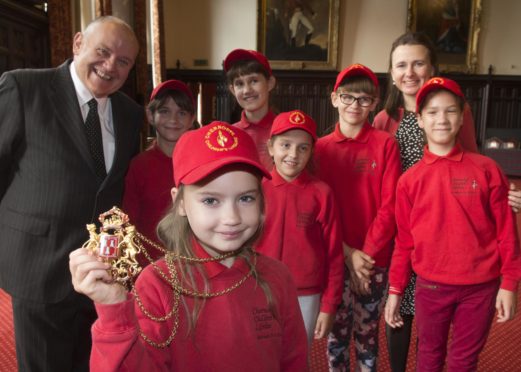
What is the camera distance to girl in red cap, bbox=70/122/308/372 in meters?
1.14

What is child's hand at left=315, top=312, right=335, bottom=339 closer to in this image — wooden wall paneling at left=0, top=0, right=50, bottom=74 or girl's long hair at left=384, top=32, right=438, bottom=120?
girl's long hair at left=384, top=32, right=438, bottom=120

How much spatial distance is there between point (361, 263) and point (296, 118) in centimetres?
75

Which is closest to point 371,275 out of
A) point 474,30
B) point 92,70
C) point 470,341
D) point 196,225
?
point 470,341

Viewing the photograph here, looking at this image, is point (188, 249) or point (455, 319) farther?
point (455, 319)

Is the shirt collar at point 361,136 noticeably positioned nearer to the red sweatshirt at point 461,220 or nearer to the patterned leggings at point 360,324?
the red sweatshirt at point 461,220

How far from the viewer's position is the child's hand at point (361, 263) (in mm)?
2148

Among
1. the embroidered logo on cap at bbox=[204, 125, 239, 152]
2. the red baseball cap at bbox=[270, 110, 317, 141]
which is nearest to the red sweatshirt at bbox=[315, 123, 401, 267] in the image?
the red baseball cap at bbox=[270, 110, 317, 141]

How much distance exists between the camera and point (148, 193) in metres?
2.24

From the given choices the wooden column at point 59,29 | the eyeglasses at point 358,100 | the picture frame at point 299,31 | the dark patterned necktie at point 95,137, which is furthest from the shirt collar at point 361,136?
the picture frame at point 299,31

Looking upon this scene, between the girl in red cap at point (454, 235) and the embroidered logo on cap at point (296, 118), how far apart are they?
0.54 metres

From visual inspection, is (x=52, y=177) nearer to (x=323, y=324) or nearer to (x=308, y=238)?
(x=308, y=238)

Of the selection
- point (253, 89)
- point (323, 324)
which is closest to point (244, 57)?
point (253, 89)

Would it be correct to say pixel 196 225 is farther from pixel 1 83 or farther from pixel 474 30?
pixel 474 30

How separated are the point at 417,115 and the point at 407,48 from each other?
391mm
